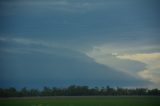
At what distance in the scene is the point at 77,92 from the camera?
6.47 meters

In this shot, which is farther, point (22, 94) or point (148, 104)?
point (22, 94)

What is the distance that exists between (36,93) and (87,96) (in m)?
0.77

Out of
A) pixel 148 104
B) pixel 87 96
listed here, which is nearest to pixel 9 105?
pixel 87 96

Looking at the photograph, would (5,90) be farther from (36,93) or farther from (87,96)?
(87,96)

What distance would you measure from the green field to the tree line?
0.22 ft

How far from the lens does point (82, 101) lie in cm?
642

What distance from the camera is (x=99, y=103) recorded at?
6.29 m

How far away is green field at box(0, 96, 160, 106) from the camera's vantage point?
6266 mm

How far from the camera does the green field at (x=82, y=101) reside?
627 centimetres

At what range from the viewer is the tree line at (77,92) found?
6352 millimetres

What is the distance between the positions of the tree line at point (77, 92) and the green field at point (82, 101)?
0.07m

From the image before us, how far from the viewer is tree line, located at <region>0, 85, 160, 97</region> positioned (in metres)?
6.35

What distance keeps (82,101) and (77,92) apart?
155mm

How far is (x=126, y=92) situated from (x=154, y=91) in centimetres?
41
